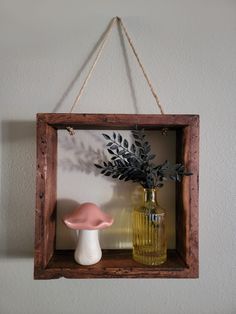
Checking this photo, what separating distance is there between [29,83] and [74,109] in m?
0.15

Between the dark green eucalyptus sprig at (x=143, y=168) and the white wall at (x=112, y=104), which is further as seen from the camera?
the white wall at (x=112, y=104)

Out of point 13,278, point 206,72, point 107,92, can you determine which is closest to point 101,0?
point 107,92

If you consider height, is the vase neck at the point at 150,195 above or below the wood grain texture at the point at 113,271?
above

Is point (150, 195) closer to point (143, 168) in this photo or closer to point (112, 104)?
point (143, 168)

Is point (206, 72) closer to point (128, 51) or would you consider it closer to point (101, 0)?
point (128, 51)

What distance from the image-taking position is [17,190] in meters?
0.66

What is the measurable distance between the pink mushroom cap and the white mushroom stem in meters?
0.04

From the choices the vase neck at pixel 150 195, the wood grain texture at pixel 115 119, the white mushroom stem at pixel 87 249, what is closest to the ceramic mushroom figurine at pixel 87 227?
the white mushroom stem at pixel 87 249

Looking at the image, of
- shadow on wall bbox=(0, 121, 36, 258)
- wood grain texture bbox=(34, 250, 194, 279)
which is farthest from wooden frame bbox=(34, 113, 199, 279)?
shadow on wall bbox=(0, 121, 36, 258)

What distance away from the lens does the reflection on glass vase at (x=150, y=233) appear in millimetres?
573

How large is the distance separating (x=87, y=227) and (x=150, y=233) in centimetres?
16

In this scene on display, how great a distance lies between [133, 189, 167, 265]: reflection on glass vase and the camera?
0.57 meters

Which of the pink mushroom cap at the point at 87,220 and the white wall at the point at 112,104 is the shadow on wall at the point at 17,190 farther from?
the pink mushroom cap at the point at 87,220

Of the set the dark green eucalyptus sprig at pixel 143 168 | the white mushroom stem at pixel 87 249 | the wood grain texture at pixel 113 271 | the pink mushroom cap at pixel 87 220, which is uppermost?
the dark green eucalyptus sprig at pixel 143 168
